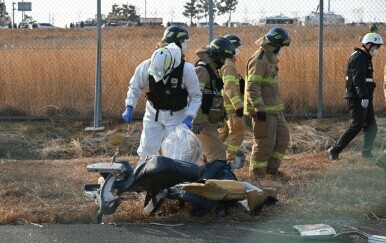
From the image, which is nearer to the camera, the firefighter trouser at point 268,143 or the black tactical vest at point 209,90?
the black tactical vest at point 209,90

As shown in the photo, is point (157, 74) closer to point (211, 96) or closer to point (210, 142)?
point (211, 96)

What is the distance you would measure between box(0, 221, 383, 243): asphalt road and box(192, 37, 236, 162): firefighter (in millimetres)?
1907

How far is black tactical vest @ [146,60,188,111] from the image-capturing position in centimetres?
738

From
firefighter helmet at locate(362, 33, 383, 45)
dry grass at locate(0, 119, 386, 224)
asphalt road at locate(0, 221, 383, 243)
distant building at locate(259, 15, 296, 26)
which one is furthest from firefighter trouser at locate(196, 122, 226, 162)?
distant building at locate(259, 15, 296, 26)

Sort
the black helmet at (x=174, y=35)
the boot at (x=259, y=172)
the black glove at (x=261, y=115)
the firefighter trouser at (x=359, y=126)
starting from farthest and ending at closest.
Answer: the firefighter trouser at (x=359, y=126)
the boot at (x=259, y=172)
the black glove at (x=261, y=115)
the black helmet at (x=174, y=35)

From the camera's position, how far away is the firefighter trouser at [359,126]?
9523mm

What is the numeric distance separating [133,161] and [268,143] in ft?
6.79

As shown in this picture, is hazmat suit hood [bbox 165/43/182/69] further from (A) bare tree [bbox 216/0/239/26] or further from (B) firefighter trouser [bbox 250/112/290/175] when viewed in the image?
(A) bare tree [bbox 216/0/239/26]

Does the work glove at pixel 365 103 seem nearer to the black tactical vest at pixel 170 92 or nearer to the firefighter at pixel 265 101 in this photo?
the firefighter at pixel 265 101

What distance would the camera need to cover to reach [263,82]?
338 inches

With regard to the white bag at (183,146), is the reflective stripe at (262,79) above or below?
above

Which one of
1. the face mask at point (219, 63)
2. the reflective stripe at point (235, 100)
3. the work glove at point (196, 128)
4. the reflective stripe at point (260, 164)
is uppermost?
the face mask at point (219, 63)


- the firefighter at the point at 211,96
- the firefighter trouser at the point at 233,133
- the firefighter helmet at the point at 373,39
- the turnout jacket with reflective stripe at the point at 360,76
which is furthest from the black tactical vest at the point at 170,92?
the firefighter helmet at the point at 373,39

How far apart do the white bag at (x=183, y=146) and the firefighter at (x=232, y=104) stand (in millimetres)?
1844
